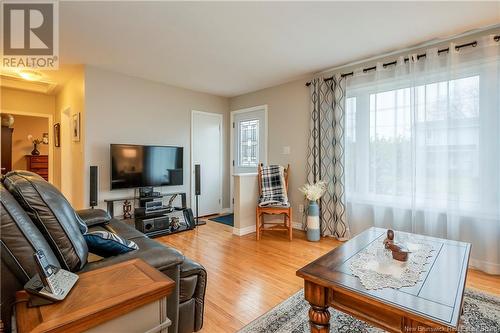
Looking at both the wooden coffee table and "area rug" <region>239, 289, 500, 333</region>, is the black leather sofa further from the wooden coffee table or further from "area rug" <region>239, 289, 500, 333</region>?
the wooden coffee table

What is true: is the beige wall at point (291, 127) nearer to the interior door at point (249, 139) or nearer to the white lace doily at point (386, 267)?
the interior door at point (249, 139)

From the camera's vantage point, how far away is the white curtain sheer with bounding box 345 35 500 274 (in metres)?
2.40

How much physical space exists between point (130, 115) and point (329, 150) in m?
3.02

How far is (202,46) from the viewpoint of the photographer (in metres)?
2.82

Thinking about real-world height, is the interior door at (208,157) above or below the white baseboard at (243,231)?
above

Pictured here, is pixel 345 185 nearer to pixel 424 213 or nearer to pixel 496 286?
pixel 424 213

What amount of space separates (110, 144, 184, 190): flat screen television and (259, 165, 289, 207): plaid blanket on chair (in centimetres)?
148

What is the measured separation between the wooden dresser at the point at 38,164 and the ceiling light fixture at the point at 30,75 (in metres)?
2.58

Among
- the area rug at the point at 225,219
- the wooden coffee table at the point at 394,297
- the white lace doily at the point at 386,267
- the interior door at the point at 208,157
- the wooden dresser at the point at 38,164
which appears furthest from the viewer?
the wooden dresser at the point at 38,164

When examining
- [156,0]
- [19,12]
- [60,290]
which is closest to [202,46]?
[156,0]

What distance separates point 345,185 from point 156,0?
9.63 ft


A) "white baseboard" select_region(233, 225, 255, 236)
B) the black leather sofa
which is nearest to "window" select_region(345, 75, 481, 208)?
"white baseboard" select_region(233, 225, 255, 236)

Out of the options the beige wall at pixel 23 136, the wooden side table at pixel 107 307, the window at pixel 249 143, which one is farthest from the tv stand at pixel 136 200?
the beige wall at pixel 23 136

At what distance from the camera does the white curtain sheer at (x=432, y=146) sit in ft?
7.88
